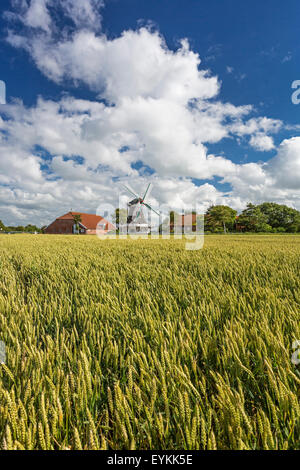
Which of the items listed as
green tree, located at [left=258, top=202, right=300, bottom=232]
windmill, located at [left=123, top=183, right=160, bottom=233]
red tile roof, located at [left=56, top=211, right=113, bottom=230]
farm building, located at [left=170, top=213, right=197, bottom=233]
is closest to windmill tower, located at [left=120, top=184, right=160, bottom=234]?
windmill, located at [left=123, top=183, right=160, bottom=233]

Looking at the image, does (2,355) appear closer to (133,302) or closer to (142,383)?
(142,383)

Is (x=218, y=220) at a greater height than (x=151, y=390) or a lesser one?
greater

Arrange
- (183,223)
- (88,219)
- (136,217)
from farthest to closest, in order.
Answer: (88,219) → (183,223) → (136,217)

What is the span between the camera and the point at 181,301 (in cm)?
243

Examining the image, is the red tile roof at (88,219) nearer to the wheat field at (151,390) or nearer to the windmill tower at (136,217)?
the windmill tower at (136,217)

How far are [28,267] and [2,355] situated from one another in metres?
3.87

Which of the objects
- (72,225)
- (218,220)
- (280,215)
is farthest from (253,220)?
(72,225)

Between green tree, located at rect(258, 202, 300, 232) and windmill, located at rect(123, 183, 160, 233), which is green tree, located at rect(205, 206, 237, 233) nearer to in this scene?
green tree, located at rect(258, 202, 300, 232)

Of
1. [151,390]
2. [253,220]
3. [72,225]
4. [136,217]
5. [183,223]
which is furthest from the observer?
[72,225]

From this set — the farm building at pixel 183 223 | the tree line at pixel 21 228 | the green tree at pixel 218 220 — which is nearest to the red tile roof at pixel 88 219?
the tree line at pixel 21 228

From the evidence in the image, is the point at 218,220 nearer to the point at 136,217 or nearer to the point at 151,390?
the point at 136,217

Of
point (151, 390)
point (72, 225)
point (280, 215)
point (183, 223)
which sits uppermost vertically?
point (280, 215)

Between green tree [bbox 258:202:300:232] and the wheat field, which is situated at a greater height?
green tree [bbox 258:202:300:232]

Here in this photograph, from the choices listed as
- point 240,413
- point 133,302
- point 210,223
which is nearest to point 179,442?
point 240,413
